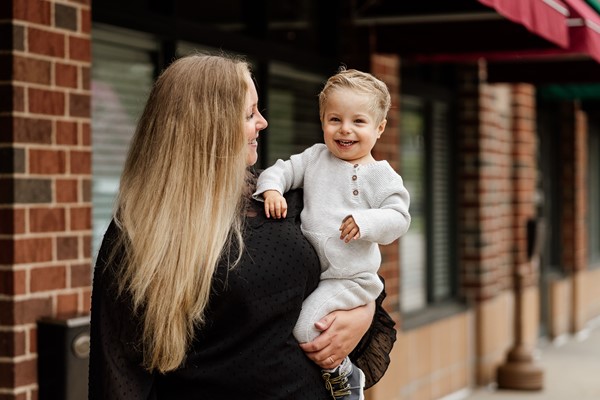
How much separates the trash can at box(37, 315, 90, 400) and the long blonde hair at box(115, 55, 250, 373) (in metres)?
1.42

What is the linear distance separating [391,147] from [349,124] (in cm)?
442

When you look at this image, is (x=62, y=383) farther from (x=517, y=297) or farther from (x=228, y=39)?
(x=517, y=297)

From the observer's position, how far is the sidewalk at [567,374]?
888cm

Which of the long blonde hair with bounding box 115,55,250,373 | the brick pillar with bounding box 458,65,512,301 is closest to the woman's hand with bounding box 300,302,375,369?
the long blonde hair with bounding box 115,55,250,373

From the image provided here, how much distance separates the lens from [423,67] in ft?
27.6


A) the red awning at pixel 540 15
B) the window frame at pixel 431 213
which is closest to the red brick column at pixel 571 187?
the window frame at pixel 431 213

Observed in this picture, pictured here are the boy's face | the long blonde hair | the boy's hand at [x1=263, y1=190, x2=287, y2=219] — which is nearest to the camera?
the long blonde hair

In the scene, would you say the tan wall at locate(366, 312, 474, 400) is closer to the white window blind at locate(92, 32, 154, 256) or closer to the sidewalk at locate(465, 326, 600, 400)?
the sidewalk at locate(465, 326, 600, 400)

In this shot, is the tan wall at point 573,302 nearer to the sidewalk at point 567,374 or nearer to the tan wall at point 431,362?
the sidewalk at point 567,374

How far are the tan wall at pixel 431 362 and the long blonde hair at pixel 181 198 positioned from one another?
456cm

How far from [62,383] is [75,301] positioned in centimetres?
37

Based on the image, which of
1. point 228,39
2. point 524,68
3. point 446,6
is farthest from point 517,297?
point 228,39

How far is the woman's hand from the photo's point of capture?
97.2 inches

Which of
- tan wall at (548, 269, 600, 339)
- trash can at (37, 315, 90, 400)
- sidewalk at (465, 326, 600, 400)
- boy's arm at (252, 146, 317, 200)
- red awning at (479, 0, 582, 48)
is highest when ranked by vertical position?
red awning at (479, 0, 582, 48)
